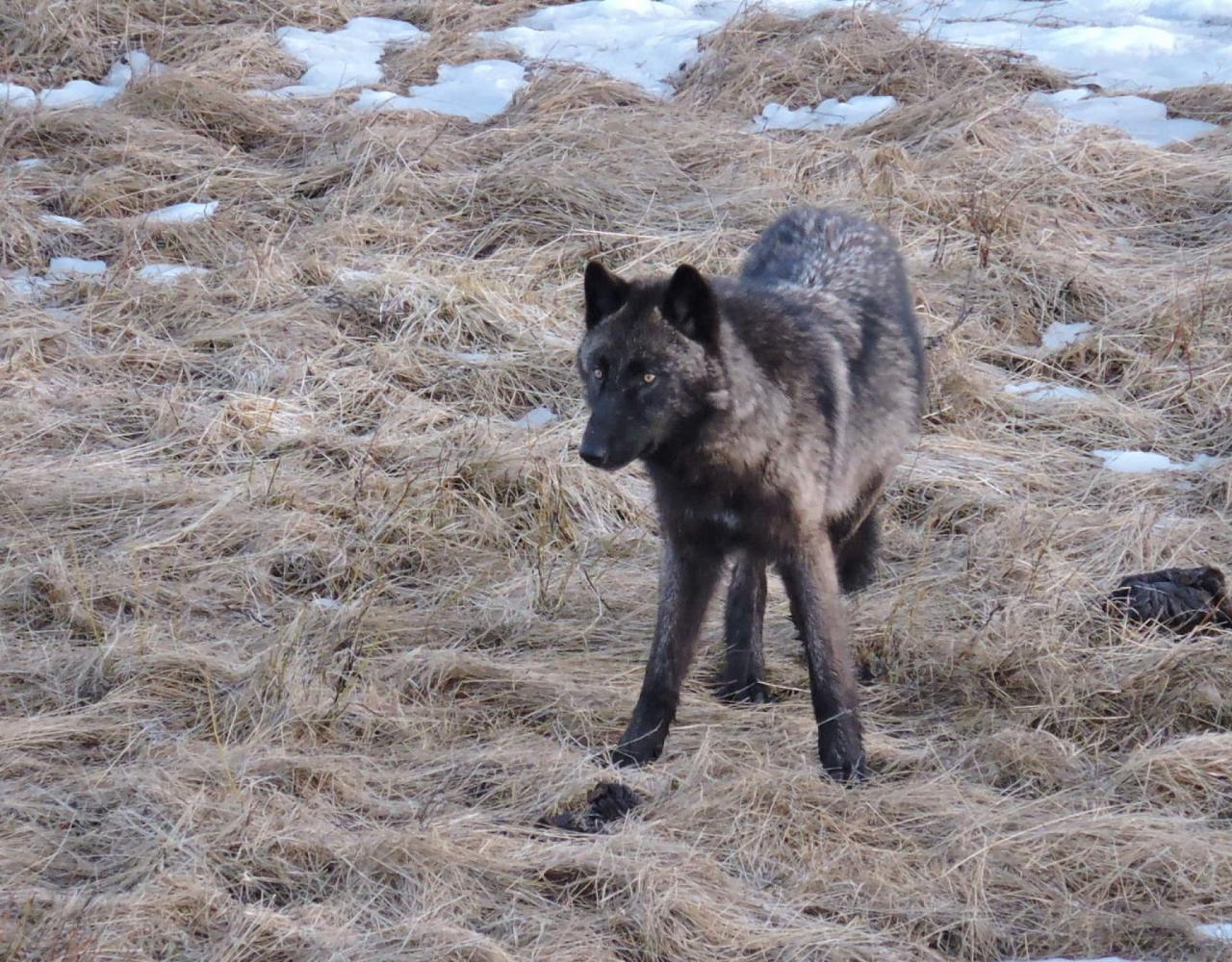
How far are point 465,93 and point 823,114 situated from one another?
259 cm

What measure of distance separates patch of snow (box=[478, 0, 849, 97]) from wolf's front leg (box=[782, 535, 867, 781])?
659cm

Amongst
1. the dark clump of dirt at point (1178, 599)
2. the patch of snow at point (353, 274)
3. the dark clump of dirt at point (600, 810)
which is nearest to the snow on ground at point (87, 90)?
the patch of snow at point (353, 274)

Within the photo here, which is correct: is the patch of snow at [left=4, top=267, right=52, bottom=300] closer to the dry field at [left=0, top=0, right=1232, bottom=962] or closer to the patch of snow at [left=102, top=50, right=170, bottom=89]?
the dry field at [left=0, top=0, right=1232, bottom=962]

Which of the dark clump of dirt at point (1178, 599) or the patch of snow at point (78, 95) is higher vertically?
the patch of snow at point (78, 95)

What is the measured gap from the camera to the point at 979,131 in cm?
981

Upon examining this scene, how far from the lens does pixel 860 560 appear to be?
614 centimetres

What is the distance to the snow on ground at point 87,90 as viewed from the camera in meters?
9.89

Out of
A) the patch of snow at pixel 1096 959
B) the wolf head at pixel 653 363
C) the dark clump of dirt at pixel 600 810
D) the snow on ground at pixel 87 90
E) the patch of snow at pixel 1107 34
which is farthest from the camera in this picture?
the patch of snow at pixel 1107 34

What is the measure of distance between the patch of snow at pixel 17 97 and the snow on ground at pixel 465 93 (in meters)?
2.18

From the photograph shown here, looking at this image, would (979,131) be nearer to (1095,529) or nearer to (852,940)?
(1095,529)

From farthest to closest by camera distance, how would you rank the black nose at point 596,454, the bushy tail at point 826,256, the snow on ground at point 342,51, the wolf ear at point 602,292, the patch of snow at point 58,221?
the snow on ground at point 342,51 → the patch of snow at point 58,221 → the bushy tail at point 826,256 → the wolf ear at point 602,292 → the black nose at point 596,454

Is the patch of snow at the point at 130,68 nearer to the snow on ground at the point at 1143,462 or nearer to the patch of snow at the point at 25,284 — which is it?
the patch of snow at the point at 25,284

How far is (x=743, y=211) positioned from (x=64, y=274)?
4.03 m

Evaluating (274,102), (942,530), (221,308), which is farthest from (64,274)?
(942,530)
